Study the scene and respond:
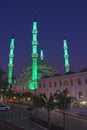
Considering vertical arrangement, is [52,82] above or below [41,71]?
below

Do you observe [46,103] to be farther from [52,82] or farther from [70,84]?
[52,82]

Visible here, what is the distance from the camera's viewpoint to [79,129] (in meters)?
17.2

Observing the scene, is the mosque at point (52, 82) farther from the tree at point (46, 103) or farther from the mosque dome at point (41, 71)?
the tree at point (46, 103)

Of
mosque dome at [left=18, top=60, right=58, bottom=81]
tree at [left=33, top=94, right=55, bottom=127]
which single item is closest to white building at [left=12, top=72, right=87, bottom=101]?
mosque dome at [left=18, top=60, right=58, bottom=81]

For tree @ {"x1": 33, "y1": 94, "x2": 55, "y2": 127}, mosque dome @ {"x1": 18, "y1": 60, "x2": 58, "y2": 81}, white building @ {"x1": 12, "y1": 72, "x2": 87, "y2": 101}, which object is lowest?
tree @ {"x1": 33, "y1": 94, "x2": 55, "y2": 127}

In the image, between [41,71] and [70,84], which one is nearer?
[70,84]

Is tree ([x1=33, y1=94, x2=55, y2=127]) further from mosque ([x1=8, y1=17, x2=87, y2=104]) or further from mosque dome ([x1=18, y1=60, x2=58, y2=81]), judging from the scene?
mosque dome ([x1=18, y1=60, x2=58, y2=81])

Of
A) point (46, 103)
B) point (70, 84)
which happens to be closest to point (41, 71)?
point (70, 84)

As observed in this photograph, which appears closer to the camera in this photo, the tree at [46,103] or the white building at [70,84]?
the tree at [46,103]

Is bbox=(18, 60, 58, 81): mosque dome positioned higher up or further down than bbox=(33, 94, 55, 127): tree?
higher up

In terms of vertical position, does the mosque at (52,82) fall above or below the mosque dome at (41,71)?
below

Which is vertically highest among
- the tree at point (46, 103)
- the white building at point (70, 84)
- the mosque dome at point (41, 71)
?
the mosque dome at point (41, 71)

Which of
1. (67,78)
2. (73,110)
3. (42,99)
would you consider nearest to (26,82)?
(67,78)

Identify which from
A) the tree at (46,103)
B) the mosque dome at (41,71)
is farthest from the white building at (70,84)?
the tree at (46,103)
